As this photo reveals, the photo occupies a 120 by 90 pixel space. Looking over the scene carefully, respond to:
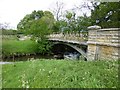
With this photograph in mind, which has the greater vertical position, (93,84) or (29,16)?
(29,16)

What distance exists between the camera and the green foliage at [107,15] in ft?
66.3

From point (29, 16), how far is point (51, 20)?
9712 millimetres

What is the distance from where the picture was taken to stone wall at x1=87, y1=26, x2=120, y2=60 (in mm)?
9789

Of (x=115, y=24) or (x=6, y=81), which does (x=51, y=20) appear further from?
(x=6, y=81)

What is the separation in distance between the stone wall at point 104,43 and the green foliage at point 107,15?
8.31 m

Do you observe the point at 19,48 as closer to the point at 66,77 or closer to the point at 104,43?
the point at 104,43

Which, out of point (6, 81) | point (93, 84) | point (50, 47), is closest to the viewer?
point (93, 84)

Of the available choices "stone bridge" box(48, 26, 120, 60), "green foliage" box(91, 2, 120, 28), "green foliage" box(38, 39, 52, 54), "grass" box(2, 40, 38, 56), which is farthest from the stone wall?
"green foliage" box(38, 39, 52, 54)

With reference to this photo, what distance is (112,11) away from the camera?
21031 millimetres

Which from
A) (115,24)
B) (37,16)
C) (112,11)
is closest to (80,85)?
(115,24)

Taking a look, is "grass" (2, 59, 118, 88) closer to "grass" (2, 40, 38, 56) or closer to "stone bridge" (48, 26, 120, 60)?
"stone bridge" (48, 26, 120, 60)

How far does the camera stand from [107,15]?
21656 mm

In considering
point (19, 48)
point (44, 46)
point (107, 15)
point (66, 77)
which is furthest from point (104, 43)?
point (19, 48)

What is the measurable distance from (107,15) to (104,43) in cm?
1154
